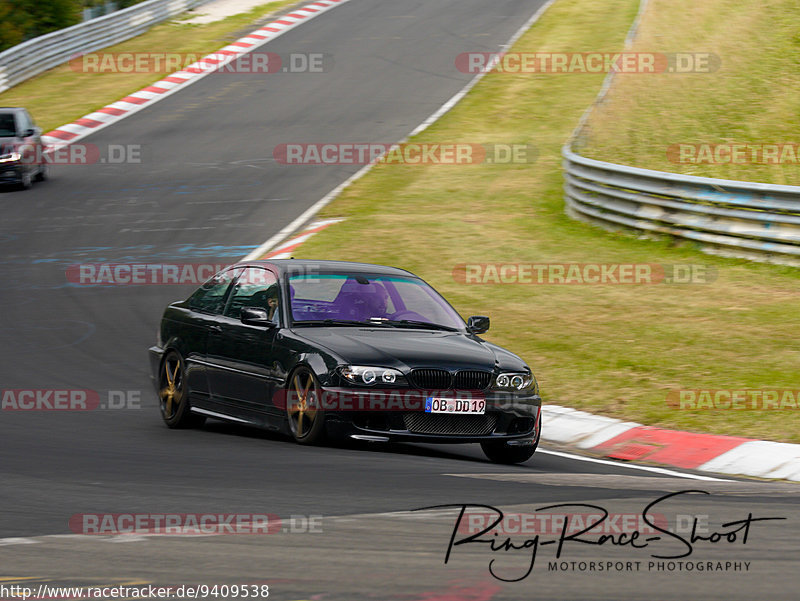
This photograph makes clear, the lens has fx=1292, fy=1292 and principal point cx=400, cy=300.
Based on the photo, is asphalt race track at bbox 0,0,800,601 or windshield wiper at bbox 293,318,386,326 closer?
asphalt race track at bbox 0,0,800,601

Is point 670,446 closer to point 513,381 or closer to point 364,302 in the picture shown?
point 513,381

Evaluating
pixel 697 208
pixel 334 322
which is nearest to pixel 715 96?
pixel 697 208

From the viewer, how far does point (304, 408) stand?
8531mm

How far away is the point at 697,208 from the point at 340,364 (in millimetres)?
10391

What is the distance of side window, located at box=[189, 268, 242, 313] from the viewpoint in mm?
9969

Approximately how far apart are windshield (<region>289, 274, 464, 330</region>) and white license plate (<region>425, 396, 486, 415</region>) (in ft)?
3.27

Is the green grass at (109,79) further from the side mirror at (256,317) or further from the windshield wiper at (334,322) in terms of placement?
the windshield wiper at (334,322)

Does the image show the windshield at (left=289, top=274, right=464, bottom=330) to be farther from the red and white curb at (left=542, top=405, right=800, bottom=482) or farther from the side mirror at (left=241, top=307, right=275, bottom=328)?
the red and white curb at (left=542, top=405, right=800, bottom=482)

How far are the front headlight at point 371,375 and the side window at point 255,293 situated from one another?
3.76ft

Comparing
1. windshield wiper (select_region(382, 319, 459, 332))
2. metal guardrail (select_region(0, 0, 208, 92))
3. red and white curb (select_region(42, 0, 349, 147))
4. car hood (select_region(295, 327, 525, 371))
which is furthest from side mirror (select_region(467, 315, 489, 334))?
metal guardrail (select_region(0, 0, 208, 92))

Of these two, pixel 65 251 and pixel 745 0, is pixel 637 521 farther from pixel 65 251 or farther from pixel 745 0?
pixel 745 0

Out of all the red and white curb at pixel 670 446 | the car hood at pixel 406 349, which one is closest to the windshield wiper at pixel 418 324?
the car hood at pixel 406 349

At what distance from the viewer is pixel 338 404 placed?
27.2ft

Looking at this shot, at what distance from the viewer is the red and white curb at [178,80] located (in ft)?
97.2
